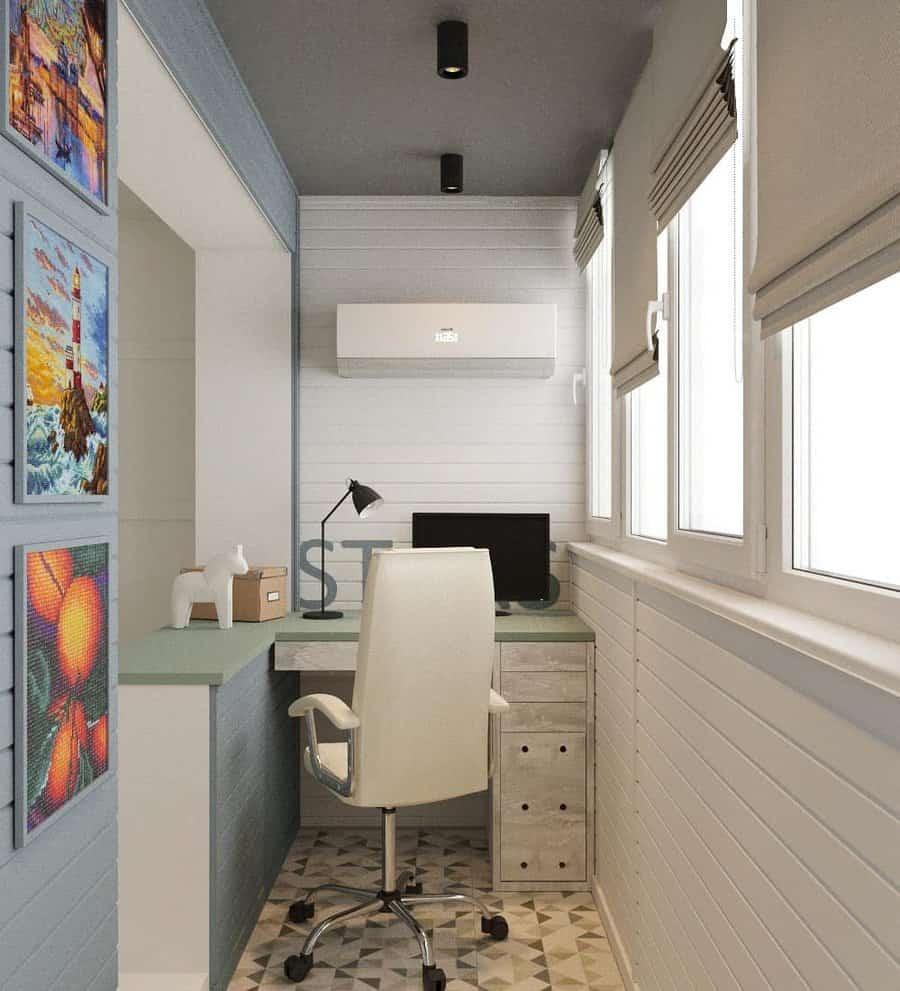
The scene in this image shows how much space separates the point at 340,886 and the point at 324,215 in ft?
8.72

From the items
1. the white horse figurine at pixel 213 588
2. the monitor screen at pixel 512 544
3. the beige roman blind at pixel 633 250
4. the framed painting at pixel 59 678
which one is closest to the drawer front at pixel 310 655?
the white horse figurine at pixel 213 588

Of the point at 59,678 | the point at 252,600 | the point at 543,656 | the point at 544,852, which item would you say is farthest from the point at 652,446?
the point at 59,678

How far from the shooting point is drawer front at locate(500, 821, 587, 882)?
11.3ft

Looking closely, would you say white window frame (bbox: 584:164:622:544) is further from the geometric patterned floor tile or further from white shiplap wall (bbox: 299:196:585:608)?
the geometric patterned floor tile

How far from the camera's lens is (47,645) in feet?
5.28

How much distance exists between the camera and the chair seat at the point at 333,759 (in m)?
2.93

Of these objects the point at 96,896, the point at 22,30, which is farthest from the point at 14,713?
the point at 22,30

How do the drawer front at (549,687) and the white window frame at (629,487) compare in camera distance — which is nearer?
the white window frame at (629,487)

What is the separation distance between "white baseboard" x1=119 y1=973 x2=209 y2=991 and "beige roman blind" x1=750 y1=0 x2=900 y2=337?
7.06 feet

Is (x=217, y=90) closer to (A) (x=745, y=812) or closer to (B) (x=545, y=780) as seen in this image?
(A) (x=745, y=812)

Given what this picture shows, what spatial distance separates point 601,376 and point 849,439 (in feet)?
7.93

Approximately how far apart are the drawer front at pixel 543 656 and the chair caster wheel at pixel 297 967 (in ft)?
3.79

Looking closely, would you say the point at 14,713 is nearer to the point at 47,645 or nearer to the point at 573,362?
the point at 47,645

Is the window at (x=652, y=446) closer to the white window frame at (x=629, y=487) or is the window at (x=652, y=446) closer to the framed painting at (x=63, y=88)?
the white window frame at (x=629, y=487)
